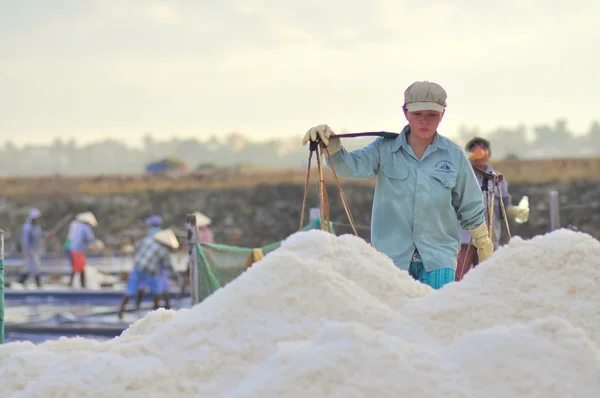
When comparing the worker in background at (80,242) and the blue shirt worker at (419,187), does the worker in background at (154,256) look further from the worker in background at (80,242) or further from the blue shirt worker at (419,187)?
the blue shirt worker at (419,187)

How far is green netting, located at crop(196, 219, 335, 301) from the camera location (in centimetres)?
859

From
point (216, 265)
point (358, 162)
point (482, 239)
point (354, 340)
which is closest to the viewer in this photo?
point (354, 340)

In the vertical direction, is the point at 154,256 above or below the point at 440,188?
below

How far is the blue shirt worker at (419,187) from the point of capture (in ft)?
14.4

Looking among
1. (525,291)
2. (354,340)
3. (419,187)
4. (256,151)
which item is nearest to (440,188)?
(419,187)

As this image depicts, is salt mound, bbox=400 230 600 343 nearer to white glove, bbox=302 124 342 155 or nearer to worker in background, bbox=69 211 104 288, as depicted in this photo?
white glove, bbox=302 124 342 155

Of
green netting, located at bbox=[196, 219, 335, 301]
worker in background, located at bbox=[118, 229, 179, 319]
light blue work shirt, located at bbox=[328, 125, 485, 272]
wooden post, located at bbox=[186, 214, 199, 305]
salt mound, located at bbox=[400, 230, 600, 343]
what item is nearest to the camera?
salt mound, located at bbox=[400, 230, 600, 343]

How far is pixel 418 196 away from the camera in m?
4.43

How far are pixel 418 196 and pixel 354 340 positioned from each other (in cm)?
220

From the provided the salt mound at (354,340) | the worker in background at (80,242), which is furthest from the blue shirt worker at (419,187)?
the worker in background at (80,242)

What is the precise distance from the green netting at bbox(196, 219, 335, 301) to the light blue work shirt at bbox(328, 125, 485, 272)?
152 inches

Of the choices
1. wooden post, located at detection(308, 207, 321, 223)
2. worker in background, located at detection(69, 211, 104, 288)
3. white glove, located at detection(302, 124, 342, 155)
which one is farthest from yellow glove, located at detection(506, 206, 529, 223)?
worker in background, located at detection(69, 211, 104, 288)

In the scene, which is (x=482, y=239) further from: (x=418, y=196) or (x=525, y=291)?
(x=525, y=291)

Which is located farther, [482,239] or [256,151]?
[256,151]
